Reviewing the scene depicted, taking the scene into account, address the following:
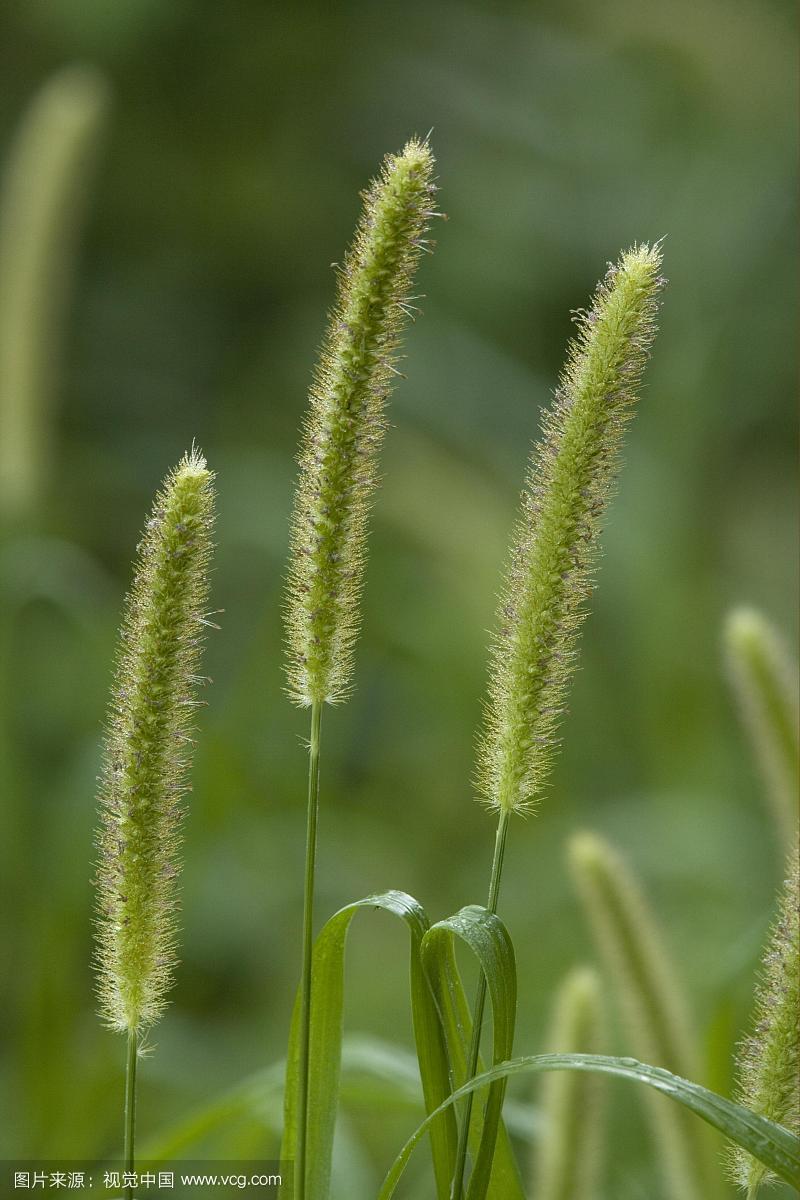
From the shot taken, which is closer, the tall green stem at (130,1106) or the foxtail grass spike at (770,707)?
the tall green stem at (130,1106)

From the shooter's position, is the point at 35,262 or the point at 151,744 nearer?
the point at 151,744

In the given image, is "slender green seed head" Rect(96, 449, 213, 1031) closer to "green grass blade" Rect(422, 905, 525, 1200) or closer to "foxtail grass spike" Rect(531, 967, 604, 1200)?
"green grass blade" Rect(422, 905, 525, 1200)

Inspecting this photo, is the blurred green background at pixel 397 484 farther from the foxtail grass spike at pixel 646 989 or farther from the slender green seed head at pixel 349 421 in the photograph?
the slender green seed head at pixel 349 421

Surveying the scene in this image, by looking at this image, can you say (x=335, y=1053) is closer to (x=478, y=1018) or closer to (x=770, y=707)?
(x=478, y=1018)

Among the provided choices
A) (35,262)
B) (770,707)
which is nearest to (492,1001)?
→ (770,707)

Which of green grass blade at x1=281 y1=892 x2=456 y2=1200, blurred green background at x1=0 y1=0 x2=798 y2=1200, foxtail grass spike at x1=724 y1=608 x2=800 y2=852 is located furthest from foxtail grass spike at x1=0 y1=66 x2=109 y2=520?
green grass blade at x1=281 y1=892 x2=456 y2=1200

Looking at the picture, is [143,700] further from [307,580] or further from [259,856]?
[259,856]

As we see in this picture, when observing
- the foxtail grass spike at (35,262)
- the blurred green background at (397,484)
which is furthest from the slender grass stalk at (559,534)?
the foxtail grass spike at (35,262)
